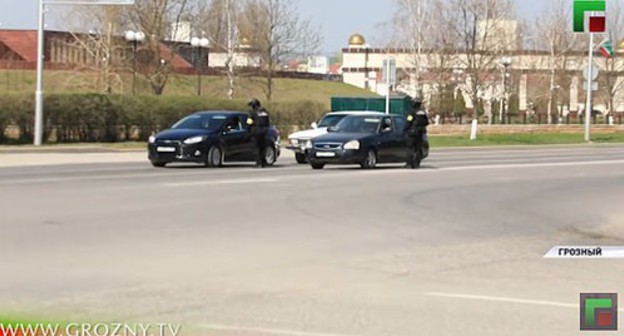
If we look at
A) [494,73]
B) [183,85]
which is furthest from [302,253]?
[183,85]

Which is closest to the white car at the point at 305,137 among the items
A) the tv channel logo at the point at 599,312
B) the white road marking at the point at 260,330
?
the tv channel logo at the point at 599,312

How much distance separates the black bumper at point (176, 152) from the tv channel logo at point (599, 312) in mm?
18988

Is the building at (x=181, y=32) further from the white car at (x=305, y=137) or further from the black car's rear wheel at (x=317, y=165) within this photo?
the black car's rear wheel at (x=317, y=165)

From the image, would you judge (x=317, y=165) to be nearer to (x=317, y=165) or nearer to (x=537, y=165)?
(x=317, y=165)

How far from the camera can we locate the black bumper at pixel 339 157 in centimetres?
2947

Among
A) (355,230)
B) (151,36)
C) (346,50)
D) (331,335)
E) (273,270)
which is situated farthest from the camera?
(346,50)

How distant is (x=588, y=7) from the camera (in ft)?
58.1

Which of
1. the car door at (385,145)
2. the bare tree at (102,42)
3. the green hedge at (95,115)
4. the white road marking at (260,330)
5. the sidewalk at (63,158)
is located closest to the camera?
the white road marking at (260,330)

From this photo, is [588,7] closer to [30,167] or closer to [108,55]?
[30,167]

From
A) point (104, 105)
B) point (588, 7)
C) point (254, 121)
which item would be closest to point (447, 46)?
point (104, 105)

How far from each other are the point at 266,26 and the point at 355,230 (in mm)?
60234

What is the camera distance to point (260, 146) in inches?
1186

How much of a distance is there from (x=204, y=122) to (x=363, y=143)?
13.8 feet

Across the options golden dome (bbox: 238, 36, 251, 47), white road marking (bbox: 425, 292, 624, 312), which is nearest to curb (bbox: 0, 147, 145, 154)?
white road marking (bbox: 425, 292, 624, 312)
